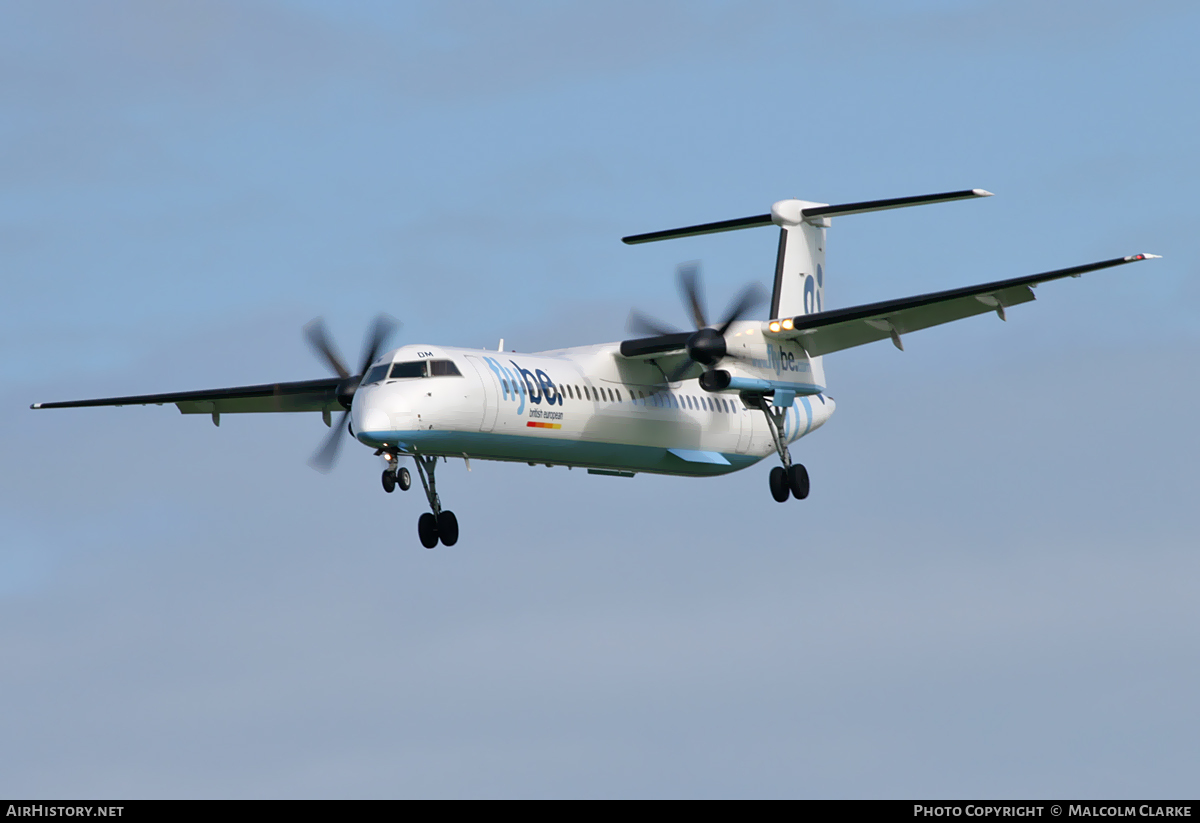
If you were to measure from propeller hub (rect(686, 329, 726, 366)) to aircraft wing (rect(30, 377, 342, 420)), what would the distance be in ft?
22.2

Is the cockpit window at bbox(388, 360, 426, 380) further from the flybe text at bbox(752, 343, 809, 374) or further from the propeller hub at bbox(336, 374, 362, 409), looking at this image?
the flybe text at bbox(752, 343, 809, 374)

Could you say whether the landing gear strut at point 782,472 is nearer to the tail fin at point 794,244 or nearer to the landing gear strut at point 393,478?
the tail fin at point 794,244

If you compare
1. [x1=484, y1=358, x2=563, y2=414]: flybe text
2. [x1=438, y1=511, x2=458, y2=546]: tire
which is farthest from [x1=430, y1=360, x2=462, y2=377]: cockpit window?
[x1=438, y1=511, x2=458, y2=546]: tire

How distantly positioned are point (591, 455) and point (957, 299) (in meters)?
6.90

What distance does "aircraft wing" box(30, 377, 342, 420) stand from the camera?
3234 cm

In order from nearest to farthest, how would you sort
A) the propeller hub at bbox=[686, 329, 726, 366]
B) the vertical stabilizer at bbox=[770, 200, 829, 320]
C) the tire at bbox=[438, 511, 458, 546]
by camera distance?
1. the propeller hub at bbox=[686, 329, 726, 366]
2. the tire at bbox=[438, 511, 458, 546]
3. the vertical stabilizer at bbox=[770, 200, 829, 320]

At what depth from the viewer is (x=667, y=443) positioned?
32.2 metres

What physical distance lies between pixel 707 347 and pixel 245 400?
937cm

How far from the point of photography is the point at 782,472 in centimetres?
3288

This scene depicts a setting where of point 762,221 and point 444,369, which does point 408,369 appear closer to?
point 444,369
